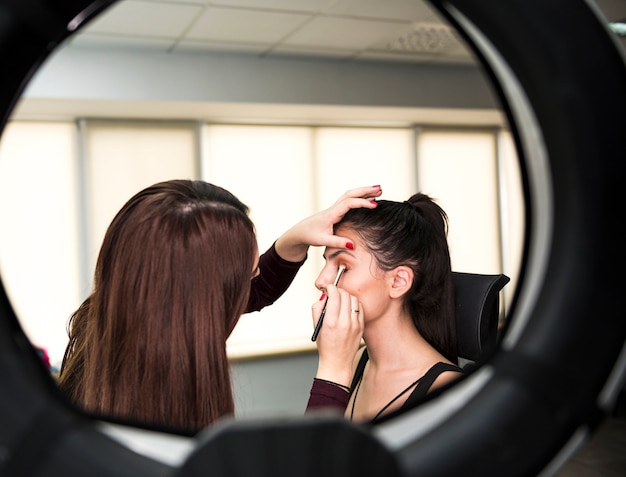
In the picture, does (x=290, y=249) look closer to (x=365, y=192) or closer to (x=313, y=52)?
(x=365, y=192)

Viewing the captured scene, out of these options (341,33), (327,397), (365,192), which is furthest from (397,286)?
(341,33)

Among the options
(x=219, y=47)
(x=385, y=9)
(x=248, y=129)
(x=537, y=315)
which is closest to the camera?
(x=537, y=315)

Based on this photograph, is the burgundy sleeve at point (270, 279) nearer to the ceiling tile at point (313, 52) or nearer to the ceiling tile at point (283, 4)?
the ceiling tile at point (283, 4)

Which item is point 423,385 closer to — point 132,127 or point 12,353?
point 12,353

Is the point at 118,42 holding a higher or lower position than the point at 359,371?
higher

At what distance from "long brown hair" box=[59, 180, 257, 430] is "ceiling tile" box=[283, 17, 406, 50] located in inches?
120

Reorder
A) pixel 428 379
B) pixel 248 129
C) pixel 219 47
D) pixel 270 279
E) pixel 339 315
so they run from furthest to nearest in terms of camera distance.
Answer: pixel 248 129
pixel 219 47
pixel 270 279
pixel 428 379
pixel 339 315

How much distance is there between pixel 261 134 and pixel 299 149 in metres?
0.35

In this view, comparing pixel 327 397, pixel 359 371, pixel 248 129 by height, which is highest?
pixel 248 129

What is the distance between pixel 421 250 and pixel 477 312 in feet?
0.72

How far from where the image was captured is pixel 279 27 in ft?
12.2

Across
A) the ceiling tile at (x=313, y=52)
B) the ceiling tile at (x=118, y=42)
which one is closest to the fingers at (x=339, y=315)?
the ceiling tile at (x=118, y=42)

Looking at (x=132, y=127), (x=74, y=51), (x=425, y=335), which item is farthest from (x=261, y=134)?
(x=425, y=335)

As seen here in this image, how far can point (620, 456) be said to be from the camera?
10.7ft
